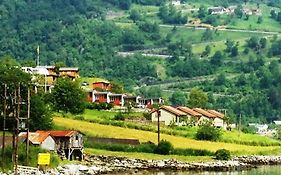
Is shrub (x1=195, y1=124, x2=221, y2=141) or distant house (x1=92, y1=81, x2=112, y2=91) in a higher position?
distant house (x1=92, y1=81, x2=112, y2=91)

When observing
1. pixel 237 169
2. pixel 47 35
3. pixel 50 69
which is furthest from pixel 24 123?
pixel 47 35

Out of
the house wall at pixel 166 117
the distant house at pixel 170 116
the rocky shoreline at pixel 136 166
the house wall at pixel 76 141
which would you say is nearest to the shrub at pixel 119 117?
the distant house at pixel 170 116

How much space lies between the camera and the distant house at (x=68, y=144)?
72688 mm

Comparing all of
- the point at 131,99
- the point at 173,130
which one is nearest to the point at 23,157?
the point at 173,130

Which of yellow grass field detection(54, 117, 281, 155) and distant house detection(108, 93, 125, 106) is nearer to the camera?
yellow grass field detection(54, 117, 281, 155)

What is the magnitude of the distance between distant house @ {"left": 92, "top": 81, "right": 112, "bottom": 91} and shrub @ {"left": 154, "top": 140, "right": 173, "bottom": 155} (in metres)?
39.5

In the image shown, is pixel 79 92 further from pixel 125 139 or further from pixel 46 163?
pixel 46 163

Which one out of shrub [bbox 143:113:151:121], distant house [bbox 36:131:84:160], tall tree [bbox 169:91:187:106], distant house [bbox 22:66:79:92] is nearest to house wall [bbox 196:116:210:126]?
shrub [bbox 143:113:151:121]

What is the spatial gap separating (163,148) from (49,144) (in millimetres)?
12211

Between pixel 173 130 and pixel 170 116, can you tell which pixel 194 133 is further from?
pixel 170 116

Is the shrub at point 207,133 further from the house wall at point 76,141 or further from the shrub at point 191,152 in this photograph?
the house wall at point 76,141

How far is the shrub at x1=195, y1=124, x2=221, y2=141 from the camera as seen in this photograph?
92375mm

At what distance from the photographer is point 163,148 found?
265 feet

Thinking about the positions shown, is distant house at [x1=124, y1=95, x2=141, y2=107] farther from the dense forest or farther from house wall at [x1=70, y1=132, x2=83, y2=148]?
house wall at [x1=70, y1=132, x2=83, y2=148]
